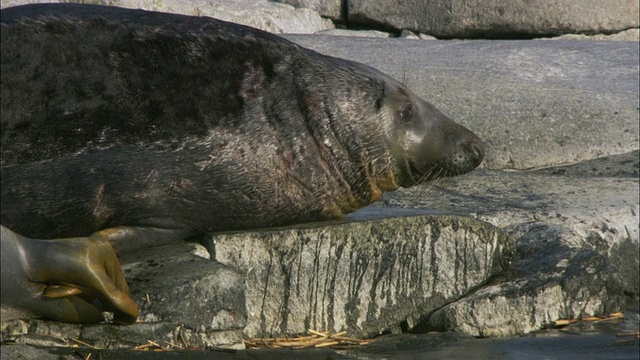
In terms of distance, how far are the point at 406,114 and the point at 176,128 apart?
4.46 ft

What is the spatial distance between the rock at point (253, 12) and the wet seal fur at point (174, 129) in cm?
522

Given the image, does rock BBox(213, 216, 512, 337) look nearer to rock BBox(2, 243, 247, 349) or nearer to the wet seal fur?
the wet seal fur

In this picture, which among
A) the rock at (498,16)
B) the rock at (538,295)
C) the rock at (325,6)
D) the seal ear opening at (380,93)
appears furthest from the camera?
the rock at (325,6)

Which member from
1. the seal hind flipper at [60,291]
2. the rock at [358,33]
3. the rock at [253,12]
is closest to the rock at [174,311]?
the seal hind flipper at [60,291]

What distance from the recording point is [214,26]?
19.1 ft

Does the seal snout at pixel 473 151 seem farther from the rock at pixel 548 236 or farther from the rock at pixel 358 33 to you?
the rock at pixel 358 33

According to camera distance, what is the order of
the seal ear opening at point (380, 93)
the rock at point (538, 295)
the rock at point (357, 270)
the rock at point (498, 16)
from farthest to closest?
the rock at point (498, 16), the seal ear opening at point (380, 93), the rock at point (538, 295), the rock at point (357, 270)

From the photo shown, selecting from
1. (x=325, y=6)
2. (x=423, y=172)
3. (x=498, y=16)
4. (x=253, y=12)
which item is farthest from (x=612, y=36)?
(x=423, y=172)

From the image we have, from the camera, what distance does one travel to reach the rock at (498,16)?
12.2 meters

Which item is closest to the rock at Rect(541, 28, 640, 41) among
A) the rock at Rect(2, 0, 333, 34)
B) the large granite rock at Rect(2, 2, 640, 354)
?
the rock at Rect(2, 0, 333, 34)

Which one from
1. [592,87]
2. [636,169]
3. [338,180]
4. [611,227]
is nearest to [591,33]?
[592,87]

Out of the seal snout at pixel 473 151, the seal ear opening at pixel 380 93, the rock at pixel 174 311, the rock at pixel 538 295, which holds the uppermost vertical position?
the seal ear opening at pixel 380 93

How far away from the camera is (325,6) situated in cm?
1264

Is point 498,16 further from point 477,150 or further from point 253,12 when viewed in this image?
point 477,150
